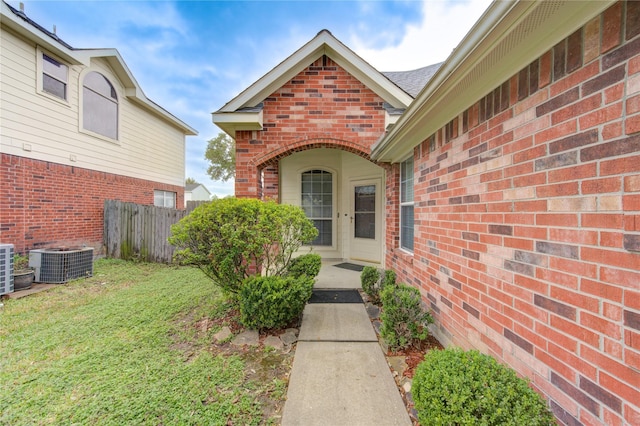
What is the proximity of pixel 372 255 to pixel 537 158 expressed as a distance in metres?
5.44

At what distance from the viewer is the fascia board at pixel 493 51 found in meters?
1.35

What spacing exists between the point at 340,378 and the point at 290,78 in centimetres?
508

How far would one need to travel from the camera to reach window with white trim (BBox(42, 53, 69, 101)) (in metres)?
6.81

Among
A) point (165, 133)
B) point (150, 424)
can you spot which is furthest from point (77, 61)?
point (150, 424)

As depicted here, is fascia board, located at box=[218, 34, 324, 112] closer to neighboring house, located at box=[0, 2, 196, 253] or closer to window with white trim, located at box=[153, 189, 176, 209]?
neighboring house, located at box=[0, 2, 196, 253]

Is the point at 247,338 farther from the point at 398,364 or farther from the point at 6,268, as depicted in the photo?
the point at 6,268

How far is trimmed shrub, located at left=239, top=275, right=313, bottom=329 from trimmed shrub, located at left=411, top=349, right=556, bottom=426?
1880 mm

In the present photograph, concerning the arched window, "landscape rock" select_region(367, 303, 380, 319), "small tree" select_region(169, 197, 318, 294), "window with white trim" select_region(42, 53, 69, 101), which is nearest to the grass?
"small tree" select_region(169, 197, 318, 294)

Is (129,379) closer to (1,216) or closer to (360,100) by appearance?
(360,100)

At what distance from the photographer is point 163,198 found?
38.5ft

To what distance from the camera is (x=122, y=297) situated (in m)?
4.88

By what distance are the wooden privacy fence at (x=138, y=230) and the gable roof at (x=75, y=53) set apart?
4176mm

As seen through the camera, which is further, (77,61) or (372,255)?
(77,61)

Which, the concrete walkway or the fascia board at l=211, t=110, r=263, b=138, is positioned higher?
the fascia board at l=211, t=110, r=263, b=138
